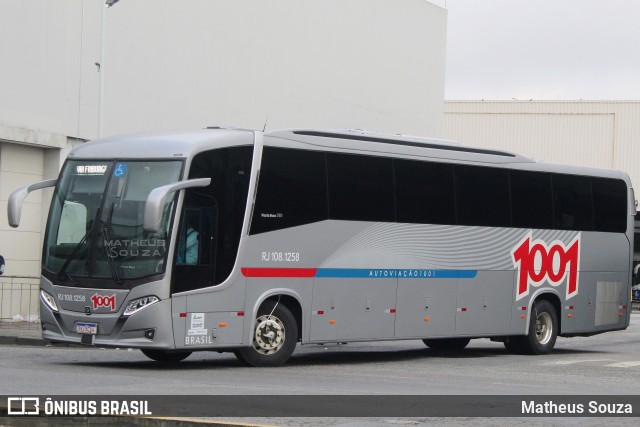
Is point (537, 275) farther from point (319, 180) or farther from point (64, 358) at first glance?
point (64, 358)

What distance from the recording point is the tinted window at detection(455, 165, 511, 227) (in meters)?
22.5

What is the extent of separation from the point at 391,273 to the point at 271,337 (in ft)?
9.73

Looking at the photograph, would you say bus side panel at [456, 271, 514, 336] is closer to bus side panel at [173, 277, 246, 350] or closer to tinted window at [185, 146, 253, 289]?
bus side panel at [173, 277, 246, 350]

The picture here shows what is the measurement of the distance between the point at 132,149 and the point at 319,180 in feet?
10.0

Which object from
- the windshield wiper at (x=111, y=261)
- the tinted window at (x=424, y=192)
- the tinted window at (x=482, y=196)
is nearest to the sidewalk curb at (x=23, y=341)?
the windshield wiper at (x=111, y=261)

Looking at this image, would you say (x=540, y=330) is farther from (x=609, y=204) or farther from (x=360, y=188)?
(x=360, y=188)

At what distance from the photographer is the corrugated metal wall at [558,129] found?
7338 centimetres

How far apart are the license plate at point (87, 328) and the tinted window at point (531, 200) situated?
29.7ft

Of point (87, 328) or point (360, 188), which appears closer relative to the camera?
point (87, 328)

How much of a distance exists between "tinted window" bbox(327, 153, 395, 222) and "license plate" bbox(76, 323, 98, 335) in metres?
4.27

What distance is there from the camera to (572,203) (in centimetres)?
2509

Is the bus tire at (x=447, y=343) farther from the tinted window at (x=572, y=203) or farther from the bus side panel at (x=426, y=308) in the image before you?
the bus side panel at (x=426, y=308)

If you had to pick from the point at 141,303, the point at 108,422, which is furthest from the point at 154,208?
the point at 108,422

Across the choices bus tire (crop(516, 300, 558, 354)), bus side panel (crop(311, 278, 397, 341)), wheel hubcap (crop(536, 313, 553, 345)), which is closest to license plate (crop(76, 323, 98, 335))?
bus side panel (crop(311, 278, 397, 341))
